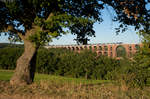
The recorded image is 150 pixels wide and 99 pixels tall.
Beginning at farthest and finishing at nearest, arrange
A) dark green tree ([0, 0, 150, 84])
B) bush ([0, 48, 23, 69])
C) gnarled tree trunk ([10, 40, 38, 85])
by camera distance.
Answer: bush ([0, 48, 23, 69]) → gnarled tree trunk ([10, 40, 38, 85]) → dark green tree ([0, 0, 150, 84])

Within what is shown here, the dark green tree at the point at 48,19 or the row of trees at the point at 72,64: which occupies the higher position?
the dark green tree at the point at 48,19

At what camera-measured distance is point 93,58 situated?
3147 centimetres

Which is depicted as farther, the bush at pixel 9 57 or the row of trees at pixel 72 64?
the bush at pixel 9 57

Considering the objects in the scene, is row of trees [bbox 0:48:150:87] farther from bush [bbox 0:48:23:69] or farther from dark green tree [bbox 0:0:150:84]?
dark green tree [bbox 0:0:150:84]

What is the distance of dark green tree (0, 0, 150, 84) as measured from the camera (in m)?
8.50

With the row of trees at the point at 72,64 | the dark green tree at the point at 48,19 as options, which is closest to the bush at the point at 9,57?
the row of trees at the point at 72,64

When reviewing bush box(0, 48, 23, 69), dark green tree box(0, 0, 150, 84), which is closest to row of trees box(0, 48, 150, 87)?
bush box(0, 48, 23, 69)

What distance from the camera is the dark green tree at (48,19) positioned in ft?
27.9

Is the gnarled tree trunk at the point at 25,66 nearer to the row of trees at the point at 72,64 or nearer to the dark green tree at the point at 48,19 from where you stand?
the dark green tree at the point at 48,19

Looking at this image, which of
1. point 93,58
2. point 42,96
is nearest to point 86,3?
point 42,96

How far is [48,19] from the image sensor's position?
8.89 meters

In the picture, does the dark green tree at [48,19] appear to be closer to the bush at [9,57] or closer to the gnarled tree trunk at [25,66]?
the gnarled tree trunk at [25,66]

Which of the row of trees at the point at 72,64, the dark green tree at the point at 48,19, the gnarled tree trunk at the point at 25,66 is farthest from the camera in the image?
the row of trees at the point at 72,64

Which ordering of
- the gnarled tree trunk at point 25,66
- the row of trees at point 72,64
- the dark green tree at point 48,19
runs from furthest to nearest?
the row of trees at point 72,64
the gnarled tree trunk at point 25,66
the dark green tree at point 48,19
